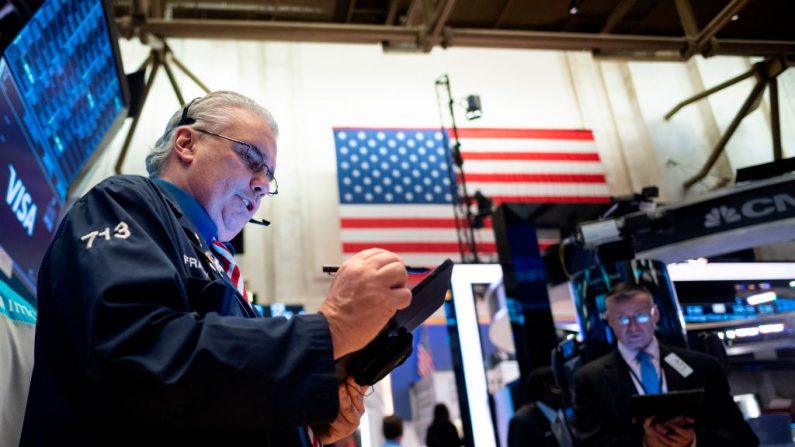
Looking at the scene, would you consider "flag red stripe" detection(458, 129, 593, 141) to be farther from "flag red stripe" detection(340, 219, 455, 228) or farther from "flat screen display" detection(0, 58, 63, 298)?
"flat screen display" detection(0, 58, 63, 298)

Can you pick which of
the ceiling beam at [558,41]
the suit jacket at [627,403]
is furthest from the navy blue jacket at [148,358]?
the ceiling beam at [558,41]

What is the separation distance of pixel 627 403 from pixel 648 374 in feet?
0.79

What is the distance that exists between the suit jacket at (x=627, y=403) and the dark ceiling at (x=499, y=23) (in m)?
5.50

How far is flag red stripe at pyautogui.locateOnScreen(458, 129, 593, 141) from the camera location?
10650 millimetres

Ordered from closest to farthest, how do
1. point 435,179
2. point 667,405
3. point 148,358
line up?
point 148,358 → point 667,405 → point 435,179

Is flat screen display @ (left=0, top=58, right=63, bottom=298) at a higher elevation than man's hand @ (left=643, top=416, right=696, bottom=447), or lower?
higher

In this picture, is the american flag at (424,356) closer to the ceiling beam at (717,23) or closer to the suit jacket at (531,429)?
the ceiling beam at (717,23)

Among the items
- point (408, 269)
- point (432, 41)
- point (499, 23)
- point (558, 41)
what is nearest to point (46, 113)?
Answer: point (408, 269)

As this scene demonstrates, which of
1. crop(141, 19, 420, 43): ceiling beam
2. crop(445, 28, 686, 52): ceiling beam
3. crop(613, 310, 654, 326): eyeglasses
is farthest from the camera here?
crop(445, 28, 686, 52): ceiling beam

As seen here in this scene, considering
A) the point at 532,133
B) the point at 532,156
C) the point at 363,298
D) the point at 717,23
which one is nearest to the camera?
the point at 363,298

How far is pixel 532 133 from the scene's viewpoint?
10859mm

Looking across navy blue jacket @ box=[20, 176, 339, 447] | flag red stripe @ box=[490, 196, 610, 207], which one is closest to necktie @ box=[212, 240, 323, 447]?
navy blue jacket @ box=[20, 176, 339, 447]

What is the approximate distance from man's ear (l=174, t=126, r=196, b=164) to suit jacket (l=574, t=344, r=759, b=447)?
2.57 metres

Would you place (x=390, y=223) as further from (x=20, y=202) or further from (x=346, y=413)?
(x=346, y=413)
